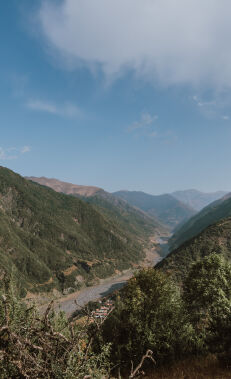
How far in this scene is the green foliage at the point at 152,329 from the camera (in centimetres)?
1977

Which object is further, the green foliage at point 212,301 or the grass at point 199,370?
the green foliage at point 212,301

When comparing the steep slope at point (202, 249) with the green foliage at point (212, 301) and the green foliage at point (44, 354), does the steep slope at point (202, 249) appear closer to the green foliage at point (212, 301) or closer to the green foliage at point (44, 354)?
the green foliage at point (212, 301)

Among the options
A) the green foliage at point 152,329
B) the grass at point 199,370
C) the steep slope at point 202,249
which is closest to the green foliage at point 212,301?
the grass at point 199,370

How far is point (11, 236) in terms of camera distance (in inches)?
6378

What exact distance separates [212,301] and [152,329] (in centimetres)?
740

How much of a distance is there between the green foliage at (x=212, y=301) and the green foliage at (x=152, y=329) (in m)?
2.43

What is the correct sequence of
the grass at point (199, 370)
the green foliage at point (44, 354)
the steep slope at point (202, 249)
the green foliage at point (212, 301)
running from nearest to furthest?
the green foliage at point (44, 354) < the grass at point (199, 370) < the green foliage at point (212, 301) < the steep slope at point (202, 249)

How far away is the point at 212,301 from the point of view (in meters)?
23.0

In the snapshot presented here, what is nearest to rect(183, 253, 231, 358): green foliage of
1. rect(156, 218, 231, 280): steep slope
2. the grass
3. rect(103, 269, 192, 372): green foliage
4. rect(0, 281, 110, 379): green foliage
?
the grass

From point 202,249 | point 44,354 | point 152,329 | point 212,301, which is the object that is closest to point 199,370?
point 152,329

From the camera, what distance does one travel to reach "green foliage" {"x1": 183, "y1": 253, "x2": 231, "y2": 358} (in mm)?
17062

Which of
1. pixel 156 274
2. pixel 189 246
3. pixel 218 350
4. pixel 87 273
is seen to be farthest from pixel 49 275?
pixel 218 350

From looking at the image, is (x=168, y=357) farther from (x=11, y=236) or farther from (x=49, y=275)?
(x=11, y=236)

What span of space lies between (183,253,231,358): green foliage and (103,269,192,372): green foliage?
7.98 feet
